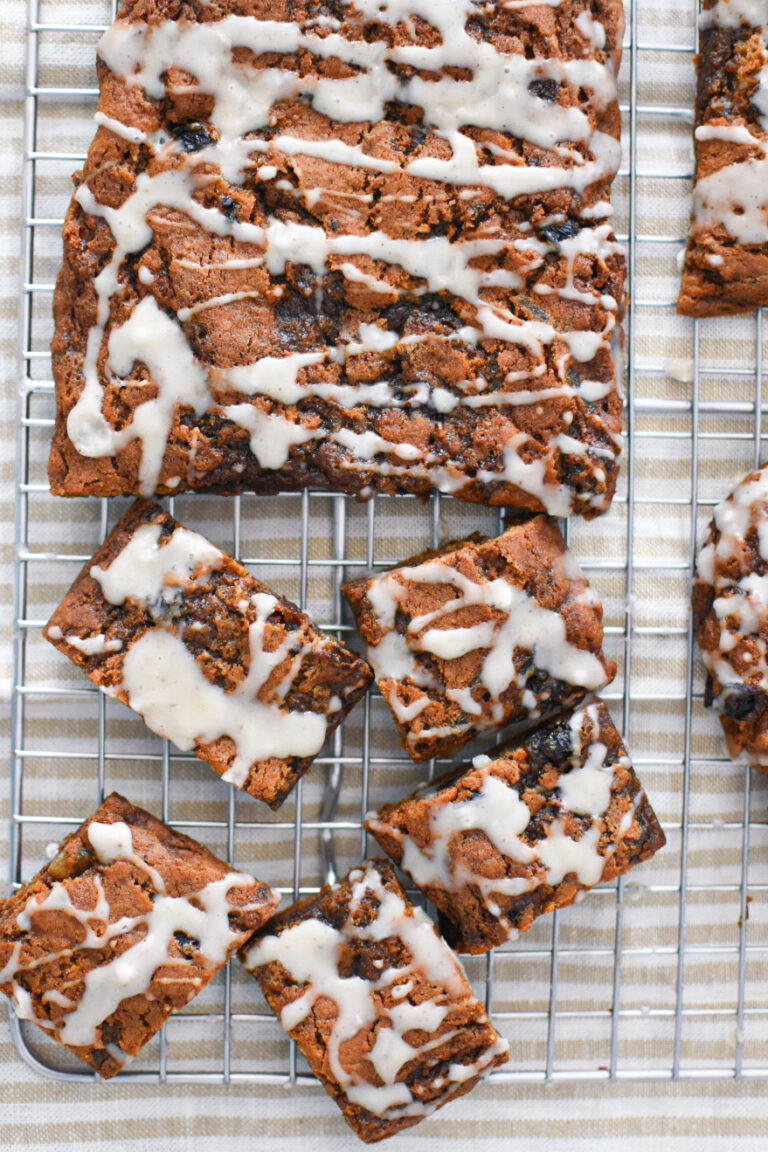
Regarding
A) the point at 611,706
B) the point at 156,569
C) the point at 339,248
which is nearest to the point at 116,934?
the point at 156,569

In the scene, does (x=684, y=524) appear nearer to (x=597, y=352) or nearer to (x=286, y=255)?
(x=597, y=352)

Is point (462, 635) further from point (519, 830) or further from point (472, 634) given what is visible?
point (519, 830)

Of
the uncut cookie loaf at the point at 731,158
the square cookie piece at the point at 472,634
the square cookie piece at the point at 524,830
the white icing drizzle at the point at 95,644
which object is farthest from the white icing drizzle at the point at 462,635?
the uncut cookie loaf at the point at 731,158

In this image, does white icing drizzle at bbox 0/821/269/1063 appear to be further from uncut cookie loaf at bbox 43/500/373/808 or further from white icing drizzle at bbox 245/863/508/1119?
uncut cookie loaf at bbox 43/500/373/808

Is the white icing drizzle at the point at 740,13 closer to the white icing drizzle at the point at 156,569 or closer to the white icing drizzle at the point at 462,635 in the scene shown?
the white icing drizzle at the point at 462,635

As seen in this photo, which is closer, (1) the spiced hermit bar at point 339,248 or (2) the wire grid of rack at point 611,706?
(1) the spiced hermit bar at point 339,248

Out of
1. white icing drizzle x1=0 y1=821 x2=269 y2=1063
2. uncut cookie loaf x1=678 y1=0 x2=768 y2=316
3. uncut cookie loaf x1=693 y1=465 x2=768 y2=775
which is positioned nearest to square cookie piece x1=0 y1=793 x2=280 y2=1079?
white icing drizzle x1=0 y1=821 x2=269 y2=1063

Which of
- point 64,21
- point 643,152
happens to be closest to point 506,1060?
point 643,152

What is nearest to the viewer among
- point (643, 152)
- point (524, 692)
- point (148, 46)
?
point (148, 46)
